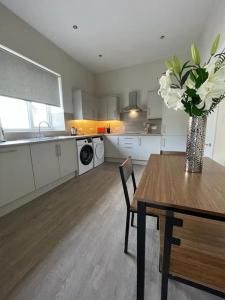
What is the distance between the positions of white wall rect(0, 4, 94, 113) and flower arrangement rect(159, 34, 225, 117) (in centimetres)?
264

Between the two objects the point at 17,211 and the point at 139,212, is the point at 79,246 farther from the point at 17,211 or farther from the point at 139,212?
the point at 17,211

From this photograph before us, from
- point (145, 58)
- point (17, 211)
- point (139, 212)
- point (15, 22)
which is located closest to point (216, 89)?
point (139, 212)

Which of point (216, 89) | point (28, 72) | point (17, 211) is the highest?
point (28, 72)

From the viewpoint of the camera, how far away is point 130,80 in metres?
4.36

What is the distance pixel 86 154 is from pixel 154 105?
2308 millimetres

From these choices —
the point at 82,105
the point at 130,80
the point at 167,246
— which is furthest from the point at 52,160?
the point at 130,80

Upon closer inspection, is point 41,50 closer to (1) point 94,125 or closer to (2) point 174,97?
(1) point 94,125

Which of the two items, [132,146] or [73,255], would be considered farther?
[132,146]

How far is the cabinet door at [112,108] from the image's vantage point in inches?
173

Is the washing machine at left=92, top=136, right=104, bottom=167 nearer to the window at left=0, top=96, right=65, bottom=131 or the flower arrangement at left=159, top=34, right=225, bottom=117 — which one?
the window at left=0, top=96, right=65, bottom=131

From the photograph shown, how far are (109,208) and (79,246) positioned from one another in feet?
2.20

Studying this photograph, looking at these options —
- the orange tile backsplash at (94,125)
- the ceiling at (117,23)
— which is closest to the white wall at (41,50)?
the ceiling at (117,23)

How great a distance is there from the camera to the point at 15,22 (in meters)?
2.26

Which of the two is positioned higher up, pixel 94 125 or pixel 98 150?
pixel 94 125
